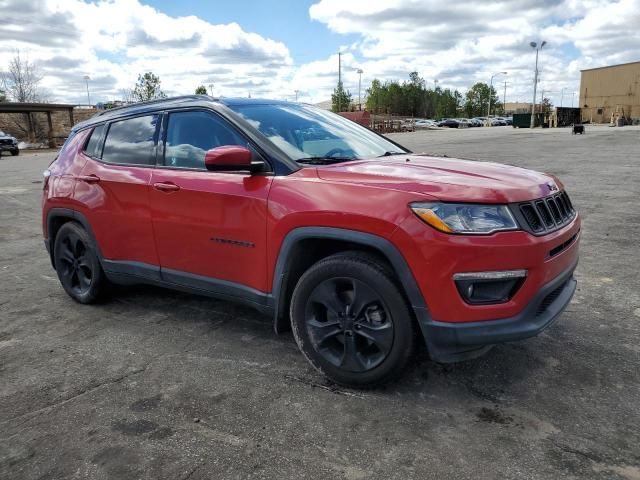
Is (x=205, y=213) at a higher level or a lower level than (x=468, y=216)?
lower

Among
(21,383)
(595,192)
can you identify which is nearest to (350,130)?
(21,383)

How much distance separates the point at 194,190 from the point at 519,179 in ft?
6.75

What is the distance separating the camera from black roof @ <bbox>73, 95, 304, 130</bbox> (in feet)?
12.3

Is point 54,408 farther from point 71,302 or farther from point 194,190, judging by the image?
point 71,302

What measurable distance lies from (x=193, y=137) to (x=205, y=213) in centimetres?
62

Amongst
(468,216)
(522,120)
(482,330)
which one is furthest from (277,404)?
(522,120)

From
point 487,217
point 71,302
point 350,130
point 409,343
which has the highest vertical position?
point 350,130

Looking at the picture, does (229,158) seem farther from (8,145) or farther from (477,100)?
(477,100)

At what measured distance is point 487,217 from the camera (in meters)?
2.63

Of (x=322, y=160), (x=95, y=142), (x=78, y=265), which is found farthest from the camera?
(x=78, y=265)

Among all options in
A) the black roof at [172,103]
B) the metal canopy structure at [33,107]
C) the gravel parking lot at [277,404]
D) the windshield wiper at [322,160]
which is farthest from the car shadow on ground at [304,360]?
the metal canopy structure at [33,107]

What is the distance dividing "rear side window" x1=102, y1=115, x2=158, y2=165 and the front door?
18 centimetres

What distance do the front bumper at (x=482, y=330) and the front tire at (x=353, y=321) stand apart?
14 cm

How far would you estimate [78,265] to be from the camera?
4.68 metres
